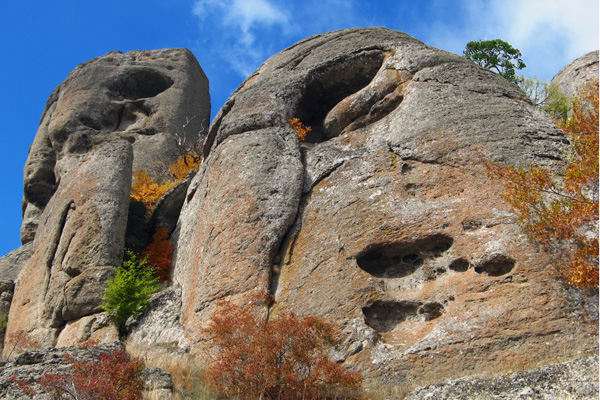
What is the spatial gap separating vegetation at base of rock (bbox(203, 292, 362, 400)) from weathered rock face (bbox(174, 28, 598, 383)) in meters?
0.83

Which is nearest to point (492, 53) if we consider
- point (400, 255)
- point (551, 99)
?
point (551, 99)

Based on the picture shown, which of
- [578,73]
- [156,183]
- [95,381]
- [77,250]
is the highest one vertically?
[578,73]

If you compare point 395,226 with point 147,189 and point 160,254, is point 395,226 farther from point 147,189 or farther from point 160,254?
point 147,189

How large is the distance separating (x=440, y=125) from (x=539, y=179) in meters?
2.62

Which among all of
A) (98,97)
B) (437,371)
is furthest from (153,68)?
(437,371)

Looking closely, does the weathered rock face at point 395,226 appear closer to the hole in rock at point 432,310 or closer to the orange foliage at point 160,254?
the hole in rock at point 432,310

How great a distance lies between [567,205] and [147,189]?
1410 centimetres

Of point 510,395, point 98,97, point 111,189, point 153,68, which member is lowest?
point 510,395

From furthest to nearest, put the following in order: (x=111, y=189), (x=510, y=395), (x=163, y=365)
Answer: (x=111, y=189) → (x=163, y=365) → (x=510, y=395)

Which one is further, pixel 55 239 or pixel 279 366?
pixel 55 239

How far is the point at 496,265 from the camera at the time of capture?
986 cm

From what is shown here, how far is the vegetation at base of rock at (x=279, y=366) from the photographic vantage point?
27.7 feet

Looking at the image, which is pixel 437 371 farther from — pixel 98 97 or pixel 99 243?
pixel 98 97

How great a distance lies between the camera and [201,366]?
10188 mm
